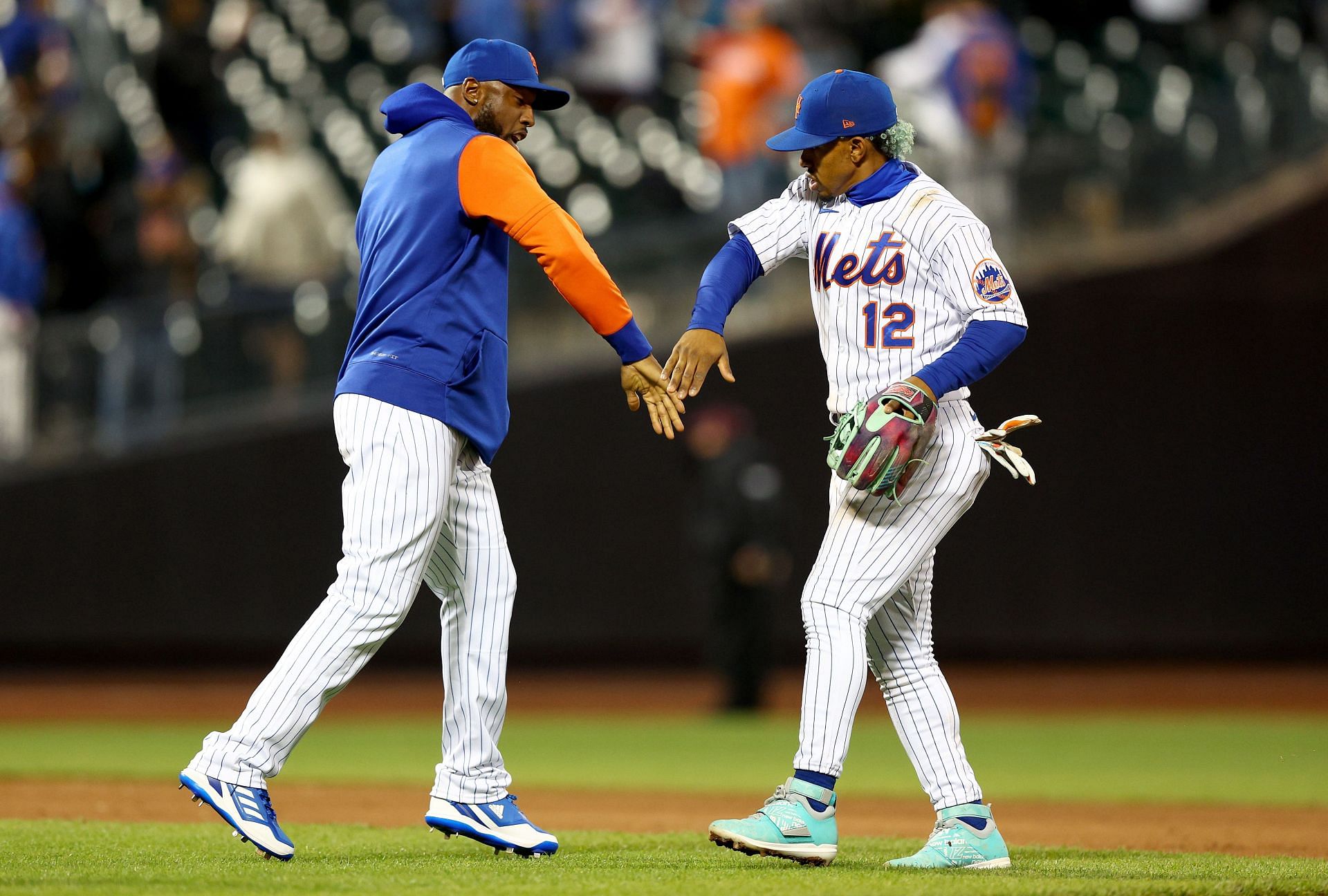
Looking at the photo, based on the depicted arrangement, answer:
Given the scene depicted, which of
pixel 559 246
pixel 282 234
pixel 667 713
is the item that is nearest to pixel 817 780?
pixel 559 246

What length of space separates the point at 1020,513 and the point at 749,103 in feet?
14.4

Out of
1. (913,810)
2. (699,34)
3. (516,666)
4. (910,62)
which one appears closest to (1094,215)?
(910,62)

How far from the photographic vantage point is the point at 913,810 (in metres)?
7.54

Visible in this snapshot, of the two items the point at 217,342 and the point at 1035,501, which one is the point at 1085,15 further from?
the point at 217,342

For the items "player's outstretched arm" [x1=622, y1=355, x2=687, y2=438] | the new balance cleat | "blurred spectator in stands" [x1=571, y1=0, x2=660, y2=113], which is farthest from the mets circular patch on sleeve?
"blurred spectator in stands" [x1=571, y1=0, x2=660, y2=113]

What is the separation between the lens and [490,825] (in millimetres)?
4957

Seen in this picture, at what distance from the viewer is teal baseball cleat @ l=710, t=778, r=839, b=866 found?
4543mm

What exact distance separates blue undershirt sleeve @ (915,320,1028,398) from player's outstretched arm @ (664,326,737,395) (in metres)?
0.58

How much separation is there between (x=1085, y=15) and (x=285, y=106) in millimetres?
7675

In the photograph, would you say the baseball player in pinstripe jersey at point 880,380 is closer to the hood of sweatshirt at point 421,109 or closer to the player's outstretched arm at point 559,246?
the player's outstretched arm at point 559,246

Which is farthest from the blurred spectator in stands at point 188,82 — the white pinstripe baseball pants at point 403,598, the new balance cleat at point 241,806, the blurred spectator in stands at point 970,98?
the new balance cleat at point 241,806

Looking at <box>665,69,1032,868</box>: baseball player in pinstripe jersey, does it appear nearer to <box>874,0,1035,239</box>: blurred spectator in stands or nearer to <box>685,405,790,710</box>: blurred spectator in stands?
<box>685,405,790,710</box>: blurred spectator in stands

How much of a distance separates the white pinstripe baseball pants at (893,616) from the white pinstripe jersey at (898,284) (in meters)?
0.23

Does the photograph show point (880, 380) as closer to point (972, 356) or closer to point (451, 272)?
point (972, 356)
